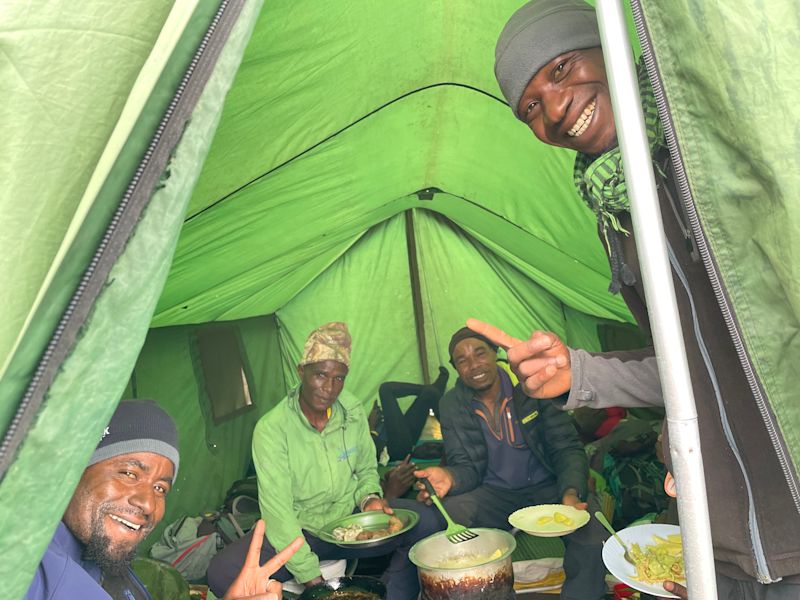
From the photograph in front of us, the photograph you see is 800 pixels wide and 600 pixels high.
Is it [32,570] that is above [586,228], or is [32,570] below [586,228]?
below

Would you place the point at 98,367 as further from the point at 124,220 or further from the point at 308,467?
the point at 308,467

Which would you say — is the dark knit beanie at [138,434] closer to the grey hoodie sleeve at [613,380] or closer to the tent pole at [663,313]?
the grey hoodie sleeve at [613,380]

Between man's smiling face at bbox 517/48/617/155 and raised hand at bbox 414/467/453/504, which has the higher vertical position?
man's smiling face at bbox 517/48/617/155

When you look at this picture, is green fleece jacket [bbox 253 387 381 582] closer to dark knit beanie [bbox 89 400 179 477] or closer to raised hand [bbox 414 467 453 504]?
raised hand [bbox 414 467 453 504]

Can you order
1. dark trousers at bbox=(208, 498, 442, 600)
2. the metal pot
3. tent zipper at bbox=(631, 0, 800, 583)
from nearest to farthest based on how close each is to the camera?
1. tent zipper at bbox=(631, 0, 800, 583)
2. the metal pot
3. dark trousers at bbox=(208, 498, 442, 600)

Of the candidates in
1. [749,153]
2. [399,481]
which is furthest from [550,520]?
[749,153]

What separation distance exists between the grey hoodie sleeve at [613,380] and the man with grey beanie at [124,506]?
3.15ft

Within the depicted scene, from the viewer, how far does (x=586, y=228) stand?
3.15 meters

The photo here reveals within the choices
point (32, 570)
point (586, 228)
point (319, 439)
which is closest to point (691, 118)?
point (32, 570)

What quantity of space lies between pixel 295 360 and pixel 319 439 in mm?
1693

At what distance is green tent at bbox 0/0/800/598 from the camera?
3.15 feet

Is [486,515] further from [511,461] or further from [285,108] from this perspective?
[285,108]

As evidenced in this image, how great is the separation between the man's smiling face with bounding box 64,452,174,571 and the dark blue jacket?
2094mm

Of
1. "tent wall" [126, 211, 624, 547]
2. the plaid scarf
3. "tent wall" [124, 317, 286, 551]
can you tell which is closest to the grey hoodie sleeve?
the plaid scarf
